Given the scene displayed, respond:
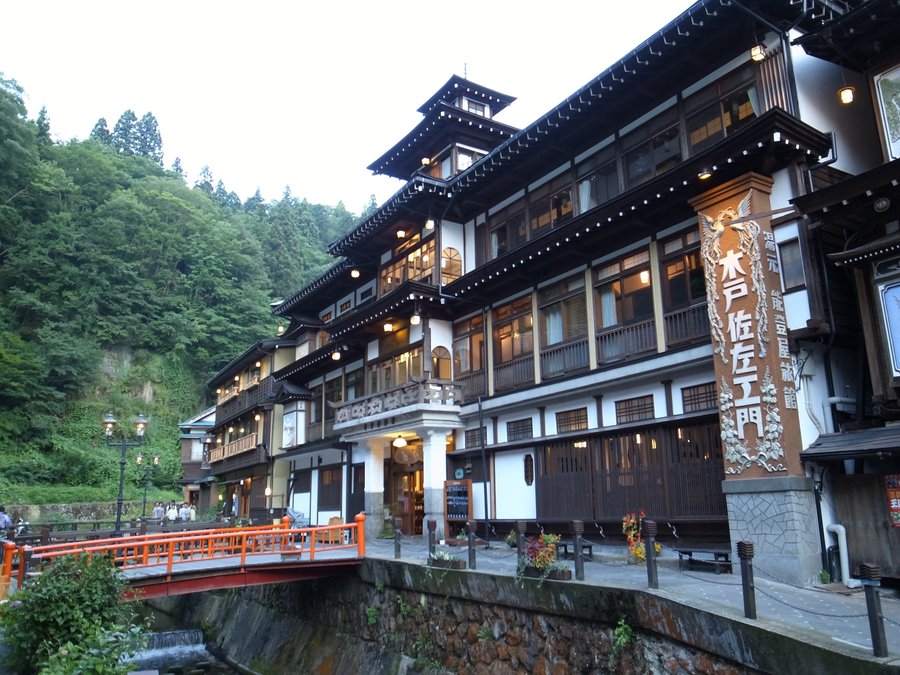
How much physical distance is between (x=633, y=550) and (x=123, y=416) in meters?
56.1

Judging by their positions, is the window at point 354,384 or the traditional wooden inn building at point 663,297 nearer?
the traditional wooden inn building at point 663,297

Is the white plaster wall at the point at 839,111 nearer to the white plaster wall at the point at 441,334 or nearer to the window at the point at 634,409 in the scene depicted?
the window at the point at 634,409

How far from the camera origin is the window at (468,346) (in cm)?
2502

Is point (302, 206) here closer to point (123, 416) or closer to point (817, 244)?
point (123, 416)

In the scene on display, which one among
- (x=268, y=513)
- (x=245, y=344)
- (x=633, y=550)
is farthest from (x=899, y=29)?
(x=245, y=344)

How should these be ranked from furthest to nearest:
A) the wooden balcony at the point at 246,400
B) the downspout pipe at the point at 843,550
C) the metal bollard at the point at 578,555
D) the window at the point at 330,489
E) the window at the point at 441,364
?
the wooden balcony at the point at 246,400 → the window at the point at 330,489 → the window at the point at 441,364 → the downspout pipe at the point at 843,550 → the metal bollard at the point at 578,555

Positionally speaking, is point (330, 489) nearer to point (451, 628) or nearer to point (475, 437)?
point (475, 437)

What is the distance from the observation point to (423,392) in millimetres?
24266

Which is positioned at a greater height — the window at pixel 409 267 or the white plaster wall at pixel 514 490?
the window at pixel 409 267

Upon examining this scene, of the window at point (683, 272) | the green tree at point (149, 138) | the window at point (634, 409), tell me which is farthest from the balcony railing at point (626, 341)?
→ the green tree at point (149, 138)

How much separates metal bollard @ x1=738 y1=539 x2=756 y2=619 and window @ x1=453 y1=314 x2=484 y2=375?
15.7 m

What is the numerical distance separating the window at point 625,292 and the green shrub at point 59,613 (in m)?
14.2

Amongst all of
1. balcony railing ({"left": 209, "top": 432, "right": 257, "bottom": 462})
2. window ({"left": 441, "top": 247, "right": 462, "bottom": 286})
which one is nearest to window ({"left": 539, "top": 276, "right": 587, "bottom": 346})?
window ({"left": 441, "top": 247, "right": 462, "bottom": 286})

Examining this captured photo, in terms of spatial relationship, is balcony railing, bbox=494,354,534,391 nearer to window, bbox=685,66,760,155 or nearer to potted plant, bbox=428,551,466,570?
potted plant, bbox=428,551,466,570
